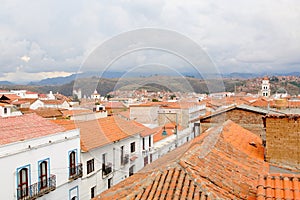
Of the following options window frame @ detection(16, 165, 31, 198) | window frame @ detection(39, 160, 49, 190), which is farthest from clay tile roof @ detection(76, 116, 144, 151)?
window frame @ detection(16, 165, 31, 198)

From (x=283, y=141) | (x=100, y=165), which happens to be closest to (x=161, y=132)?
(x=100, y=165)

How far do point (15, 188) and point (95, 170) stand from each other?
515 cm

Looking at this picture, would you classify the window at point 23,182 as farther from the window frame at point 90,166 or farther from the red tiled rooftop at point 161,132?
the red tiled rooftop at point 161,132

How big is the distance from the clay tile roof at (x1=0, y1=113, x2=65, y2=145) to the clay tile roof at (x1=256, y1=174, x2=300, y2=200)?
9091 mm

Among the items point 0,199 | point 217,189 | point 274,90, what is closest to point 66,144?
point 0,199

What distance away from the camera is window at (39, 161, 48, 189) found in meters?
12.1

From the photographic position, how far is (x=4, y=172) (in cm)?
1042

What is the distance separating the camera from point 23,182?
37.1 ft

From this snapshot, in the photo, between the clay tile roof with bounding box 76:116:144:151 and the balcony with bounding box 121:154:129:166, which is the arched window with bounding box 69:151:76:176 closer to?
the clay tile roof with bounding box 76:116:144:151

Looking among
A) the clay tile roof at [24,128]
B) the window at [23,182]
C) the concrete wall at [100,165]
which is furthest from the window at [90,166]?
the window at [23,182]

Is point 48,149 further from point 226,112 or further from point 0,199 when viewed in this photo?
point 226,112

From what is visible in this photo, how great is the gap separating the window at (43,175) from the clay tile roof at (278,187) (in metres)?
9.71

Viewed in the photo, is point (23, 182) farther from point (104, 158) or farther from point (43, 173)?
point (104, 158)

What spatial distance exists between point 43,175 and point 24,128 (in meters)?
2.14
